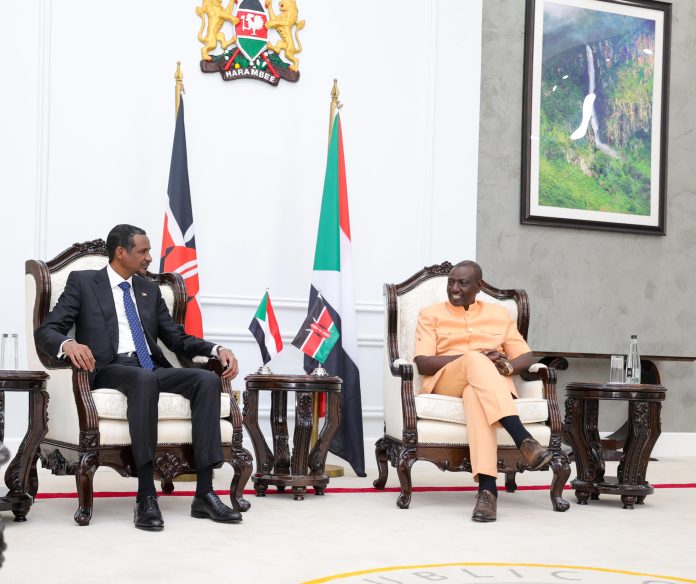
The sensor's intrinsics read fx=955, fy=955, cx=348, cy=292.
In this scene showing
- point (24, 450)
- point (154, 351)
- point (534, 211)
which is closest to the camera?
point (24, 450)

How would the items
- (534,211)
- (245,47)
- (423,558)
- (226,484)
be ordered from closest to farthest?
(423,558) → (226,484) → (245,47) → (534,211)

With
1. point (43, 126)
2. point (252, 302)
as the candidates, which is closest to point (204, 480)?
point (252, 302)

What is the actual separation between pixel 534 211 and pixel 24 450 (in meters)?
3.94

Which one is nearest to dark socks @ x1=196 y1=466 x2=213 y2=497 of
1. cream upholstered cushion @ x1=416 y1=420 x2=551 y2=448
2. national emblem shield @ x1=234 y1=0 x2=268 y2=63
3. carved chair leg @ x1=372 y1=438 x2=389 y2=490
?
cream upholstered cushion @ x1=416 y1=420 x2=551 y2=448

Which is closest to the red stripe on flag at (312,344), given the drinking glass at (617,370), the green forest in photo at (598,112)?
the drinking glass at (617,370)

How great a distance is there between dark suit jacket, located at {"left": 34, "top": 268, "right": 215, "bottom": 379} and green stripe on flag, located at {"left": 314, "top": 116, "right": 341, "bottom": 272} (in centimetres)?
140

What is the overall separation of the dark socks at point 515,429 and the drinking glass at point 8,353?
208 centimetres

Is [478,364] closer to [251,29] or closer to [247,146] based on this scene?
[247,146]

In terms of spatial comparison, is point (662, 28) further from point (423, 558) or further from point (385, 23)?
point (423, 558)

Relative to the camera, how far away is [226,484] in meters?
4.89

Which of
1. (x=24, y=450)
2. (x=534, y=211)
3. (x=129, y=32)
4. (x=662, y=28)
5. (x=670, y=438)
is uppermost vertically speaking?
(x=662, y=28)

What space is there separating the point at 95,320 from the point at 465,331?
1.80 meters

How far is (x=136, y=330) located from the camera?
4113 millimetres

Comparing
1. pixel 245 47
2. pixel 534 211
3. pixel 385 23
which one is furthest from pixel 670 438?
pixel 245 47
